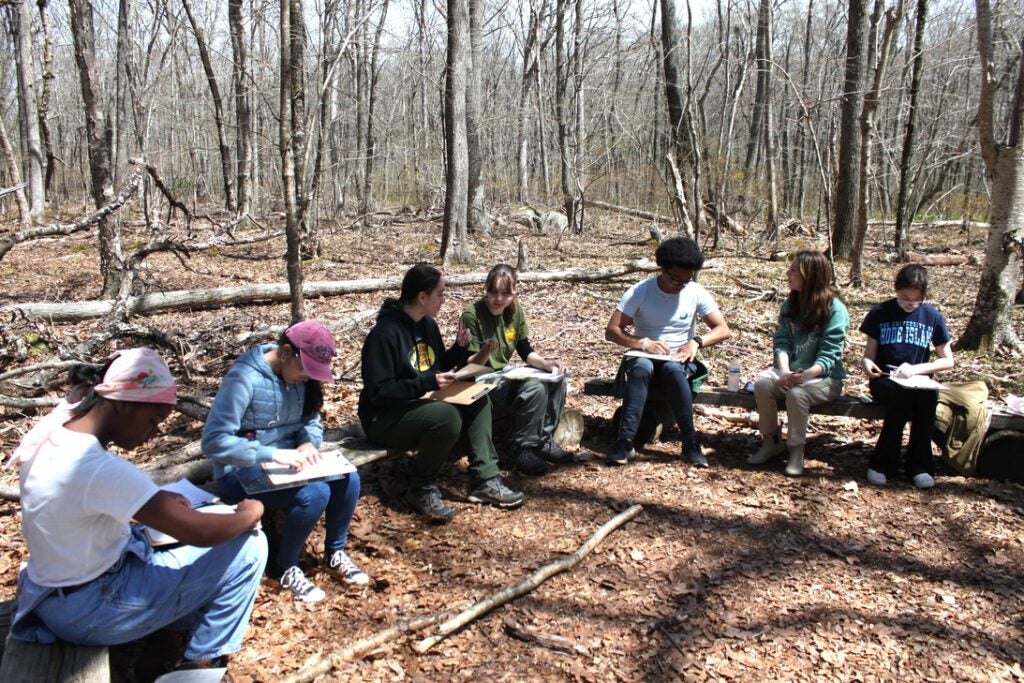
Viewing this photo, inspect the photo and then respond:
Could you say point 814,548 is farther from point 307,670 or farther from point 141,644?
point 141,644

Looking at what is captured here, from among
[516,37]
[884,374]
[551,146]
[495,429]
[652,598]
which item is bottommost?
[652,598]

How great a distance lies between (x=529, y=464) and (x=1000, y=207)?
15.8 ft

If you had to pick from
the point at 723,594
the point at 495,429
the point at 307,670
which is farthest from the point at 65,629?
the point at 495,429

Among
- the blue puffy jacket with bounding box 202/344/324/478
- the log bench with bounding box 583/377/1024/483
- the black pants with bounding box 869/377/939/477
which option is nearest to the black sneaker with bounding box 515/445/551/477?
the log bench with bounding box 583/377/1024/483

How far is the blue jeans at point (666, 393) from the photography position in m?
4.66

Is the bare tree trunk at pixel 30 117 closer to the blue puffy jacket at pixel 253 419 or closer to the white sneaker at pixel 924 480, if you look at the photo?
the blue puffy jacket at pixel 253 419

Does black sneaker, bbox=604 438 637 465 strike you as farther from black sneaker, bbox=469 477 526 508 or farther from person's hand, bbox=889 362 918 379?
person's hand, bbox=889 362 918 379

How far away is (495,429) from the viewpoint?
4.82 meters

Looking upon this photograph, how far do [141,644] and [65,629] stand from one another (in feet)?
2.03

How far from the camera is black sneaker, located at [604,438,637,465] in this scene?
468cm

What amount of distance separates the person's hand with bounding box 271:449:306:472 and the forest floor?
626 mm

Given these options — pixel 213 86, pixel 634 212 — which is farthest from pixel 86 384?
pixel 634 212

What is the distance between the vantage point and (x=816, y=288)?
4496mm

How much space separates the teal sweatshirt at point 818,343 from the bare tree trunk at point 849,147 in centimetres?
872
